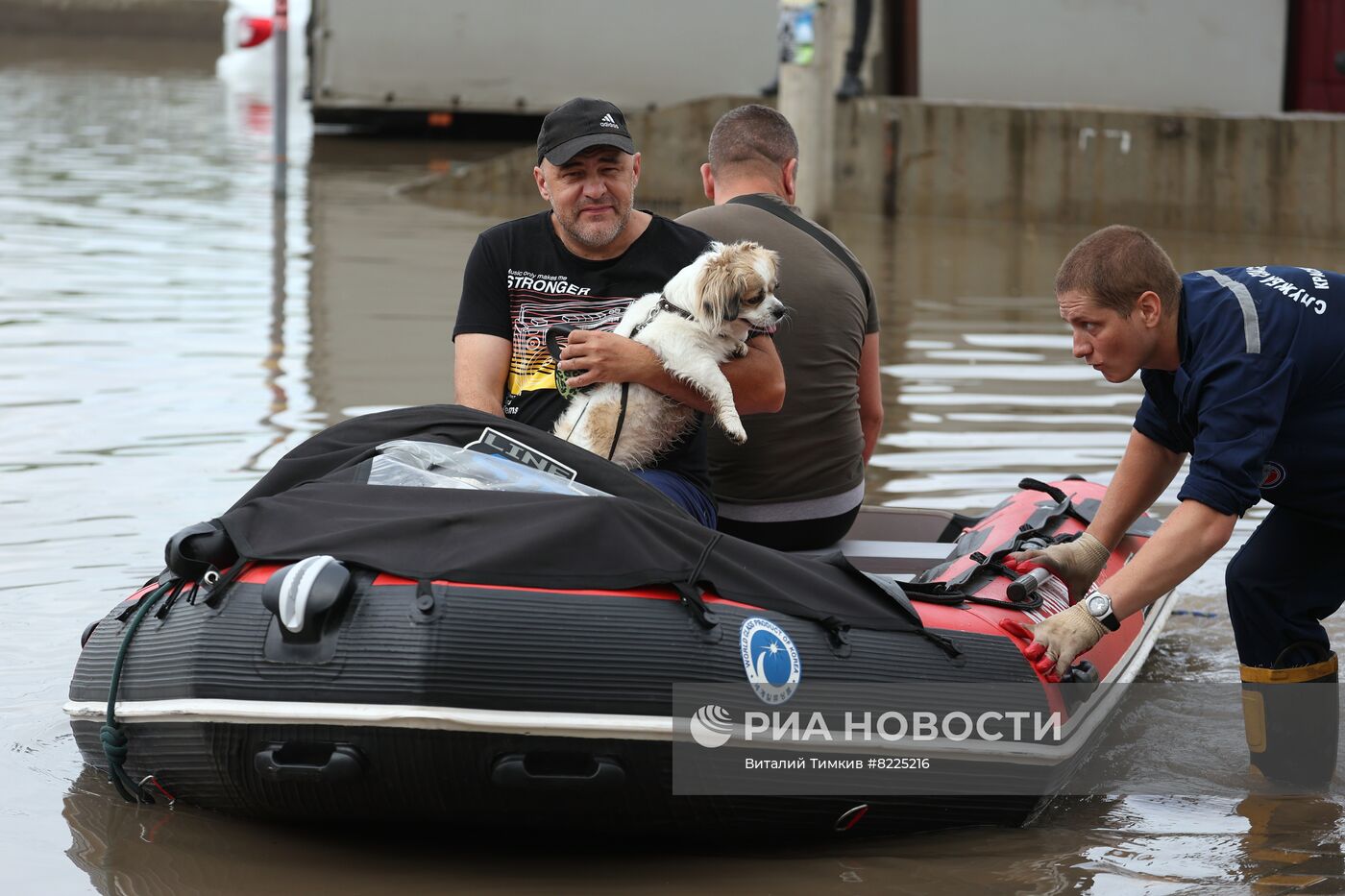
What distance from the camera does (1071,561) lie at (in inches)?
168

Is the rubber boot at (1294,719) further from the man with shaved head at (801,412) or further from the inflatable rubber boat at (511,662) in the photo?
the man with shaved head at (801,412)

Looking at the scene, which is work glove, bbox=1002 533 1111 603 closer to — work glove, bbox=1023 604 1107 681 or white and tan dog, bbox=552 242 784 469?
work glove, bbox=1023 604 1107 681

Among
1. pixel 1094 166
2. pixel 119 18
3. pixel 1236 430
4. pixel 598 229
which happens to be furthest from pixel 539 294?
pixel 119 18

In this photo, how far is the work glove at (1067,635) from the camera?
3742mm

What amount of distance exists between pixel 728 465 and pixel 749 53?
567 inches

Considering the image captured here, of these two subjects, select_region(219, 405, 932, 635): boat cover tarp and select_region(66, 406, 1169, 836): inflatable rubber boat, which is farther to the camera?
select_region(219, 405, 932, 635): boat cover tarp

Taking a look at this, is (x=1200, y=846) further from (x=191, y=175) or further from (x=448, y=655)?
(x=191, y=175)

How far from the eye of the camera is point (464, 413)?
3920 millimetres

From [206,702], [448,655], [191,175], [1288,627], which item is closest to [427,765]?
[448,655]

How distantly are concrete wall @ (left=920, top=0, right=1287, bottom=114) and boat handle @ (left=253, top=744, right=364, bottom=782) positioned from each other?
1510cm

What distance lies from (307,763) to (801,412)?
1872 mm

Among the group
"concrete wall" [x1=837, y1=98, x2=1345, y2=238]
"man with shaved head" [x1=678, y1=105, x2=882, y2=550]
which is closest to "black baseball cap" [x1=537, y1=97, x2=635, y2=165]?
"man with shaved head" [x1=678, y1=105, x2=882, y2=550]

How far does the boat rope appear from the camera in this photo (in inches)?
141

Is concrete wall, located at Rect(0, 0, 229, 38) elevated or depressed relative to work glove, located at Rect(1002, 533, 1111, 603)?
elevated
